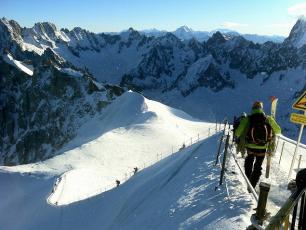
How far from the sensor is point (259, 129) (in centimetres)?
1161

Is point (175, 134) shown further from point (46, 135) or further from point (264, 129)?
point (46, 135)

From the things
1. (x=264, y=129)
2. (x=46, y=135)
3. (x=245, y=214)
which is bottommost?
(x=46, y=135)

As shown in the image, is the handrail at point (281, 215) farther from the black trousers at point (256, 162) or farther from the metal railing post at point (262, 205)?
the black trousers at point (256, 162)

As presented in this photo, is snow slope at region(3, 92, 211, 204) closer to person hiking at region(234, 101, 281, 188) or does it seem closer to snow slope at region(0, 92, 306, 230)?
snow slope at region(0, 92, 306, 230)

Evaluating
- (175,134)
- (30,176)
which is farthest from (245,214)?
(175,134)

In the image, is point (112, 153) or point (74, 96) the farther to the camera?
point (74, 96)

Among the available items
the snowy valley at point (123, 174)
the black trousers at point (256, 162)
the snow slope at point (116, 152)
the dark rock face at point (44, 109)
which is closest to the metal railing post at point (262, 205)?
the snowy valley at point (123, 174)

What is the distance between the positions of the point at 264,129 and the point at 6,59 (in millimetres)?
179565

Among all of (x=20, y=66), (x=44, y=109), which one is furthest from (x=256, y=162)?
(x=20, y=66)

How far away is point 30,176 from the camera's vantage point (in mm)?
43812

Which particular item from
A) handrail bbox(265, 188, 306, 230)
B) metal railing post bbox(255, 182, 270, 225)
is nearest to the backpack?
metal railing post bbox(255, 182, 270, 225)

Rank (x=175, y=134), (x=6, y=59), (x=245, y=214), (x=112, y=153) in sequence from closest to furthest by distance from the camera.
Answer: (x=245, y=214) < (x=112, y=153) < (x=175, y=134) < (x=6, y=59)

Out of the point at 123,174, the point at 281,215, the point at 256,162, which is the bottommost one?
the point at 123,174

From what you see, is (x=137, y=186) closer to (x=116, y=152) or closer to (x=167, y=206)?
(x=167, y=206)
